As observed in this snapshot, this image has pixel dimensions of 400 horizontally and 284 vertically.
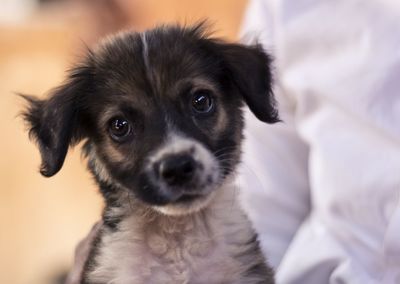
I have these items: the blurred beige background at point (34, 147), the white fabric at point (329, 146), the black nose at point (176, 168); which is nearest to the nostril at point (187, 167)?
the black nose at point (176, 168)

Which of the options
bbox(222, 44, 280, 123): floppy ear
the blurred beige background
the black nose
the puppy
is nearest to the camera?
the black nose

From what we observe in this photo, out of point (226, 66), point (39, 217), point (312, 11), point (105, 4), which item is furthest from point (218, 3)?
point (226, 66)

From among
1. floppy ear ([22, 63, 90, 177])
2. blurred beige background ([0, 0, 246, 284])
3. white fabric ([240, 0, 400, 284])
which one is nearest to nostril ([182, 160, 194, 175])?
floppy ear ([22, 63, 90, 177])

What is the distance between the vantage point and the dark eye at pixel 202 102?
1.64 m

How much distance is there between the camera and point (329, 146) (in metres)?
1.93

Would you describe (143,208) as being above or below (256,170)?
above

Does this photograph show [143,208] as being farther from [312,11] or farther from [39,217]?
[39,217]

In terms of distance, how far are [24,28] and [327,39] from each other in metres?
4.96

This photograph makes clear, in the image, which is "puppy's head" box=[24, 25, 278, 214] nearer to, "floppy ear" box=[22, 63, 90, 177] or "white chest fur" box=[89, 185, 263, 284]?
"floppy ear" box=[22, 63, 90, 177]

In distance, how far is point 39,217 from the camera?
4.71m

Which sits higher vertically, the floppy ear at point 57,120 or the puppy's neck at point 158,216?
the floppy ear at point 57,120

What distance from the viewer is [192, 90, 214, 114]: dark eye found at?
164cm

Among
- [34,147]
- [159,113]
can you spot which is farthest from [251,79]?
[34,147]

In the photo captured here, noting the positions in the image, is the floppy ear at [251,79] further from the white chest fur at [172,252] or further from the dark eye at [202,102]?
the white chest fur at [172,252]
